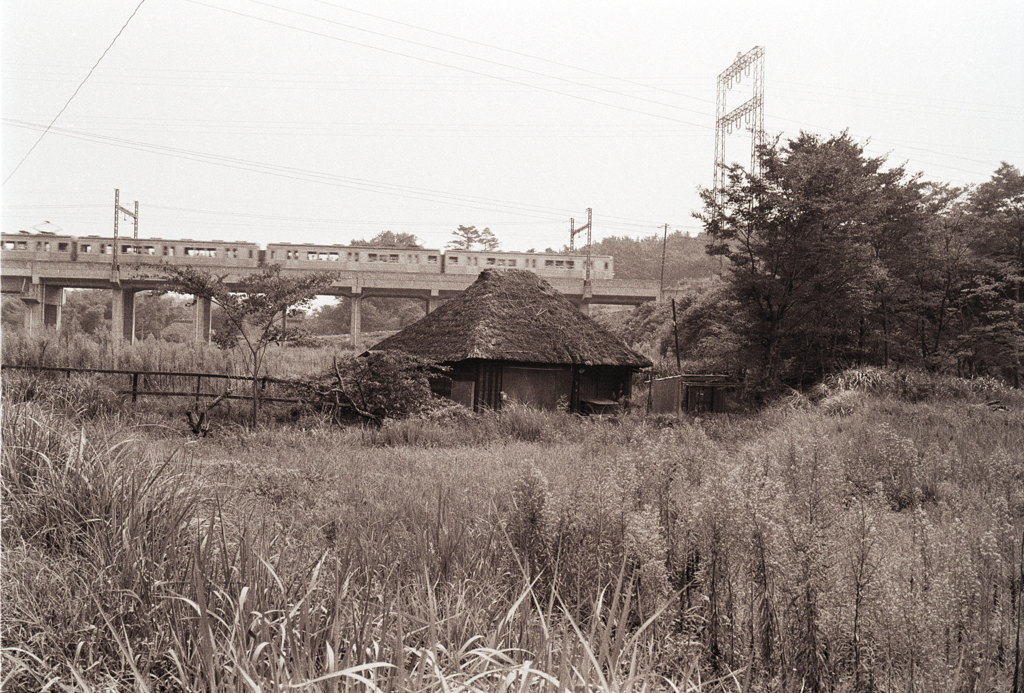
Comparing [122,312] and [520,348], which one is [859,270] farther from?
[122,312]

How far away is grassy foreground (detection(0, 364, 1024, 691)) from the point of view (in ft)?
7.30

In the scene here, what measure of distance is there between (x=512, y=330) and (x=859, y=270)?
37.4 ft

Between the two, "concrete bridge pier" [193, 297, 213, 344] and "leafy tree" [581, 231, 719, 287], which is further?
"leafy tree" [581, 231, 719, 287]

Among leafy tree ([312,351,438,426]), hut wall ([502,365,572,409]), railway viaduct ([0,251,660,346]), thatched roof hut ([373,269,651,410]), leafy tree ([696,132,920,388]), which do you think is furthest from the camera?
railway viaduct ([0,251,660,346])

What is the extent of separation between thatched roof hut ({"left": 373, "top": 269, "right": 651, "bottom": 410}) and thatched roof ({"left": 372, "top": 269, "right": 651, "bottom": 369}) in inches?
1.1

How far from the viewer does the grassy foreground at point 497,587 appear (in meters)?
2.22

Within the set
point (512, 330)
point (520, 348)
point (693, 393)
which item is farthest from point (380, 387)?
point (693, 393)

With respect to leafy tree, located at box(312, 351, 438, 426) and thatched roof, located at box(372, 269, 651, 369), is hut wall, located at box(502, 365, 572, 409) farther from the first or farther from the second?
leafy tree, located at box(312, 351, 438, 426)

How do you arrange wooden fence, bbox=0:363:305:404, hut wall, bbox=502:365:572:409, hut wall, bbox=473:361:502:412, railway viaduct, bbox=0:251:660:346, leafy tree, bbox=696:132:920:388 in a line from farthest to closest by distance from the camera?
railway viaduct, bbox=0:251:660:346 → leafy tree, bbox=696:132:920:388 → hut wall, bbox=502:365:572:409 → hut wall, bbox=473:361:502:412 → wooden fence, bbox=0:363:305:404

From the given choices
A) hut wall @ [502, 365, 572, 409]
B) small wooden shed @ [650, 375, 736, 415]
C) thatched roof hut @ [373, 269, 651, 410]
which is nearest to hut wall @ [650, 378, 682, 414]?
small wooden shed @ [650, 375, 736, 415]

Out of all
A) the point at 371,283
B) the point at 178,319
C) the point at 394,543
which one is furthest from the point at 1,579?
the point at 178,319

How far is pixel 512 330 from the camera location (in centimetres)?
1758

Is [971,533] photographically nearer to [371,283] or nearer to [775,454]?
[775,454]

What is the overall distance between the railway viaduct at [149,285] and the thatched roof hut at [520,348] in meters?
9.77
